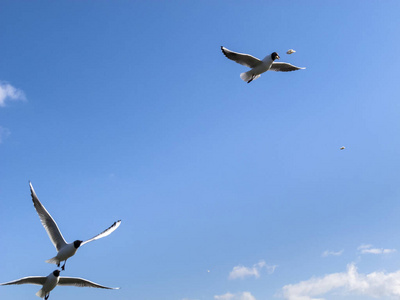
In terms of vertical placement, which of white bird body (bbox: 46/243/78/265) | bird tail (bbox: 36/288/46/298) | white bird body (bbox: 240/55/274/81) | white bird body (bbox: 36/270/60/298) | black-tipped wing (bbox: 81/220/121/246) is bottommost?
bird tail (bbox: 36/288/46/298)

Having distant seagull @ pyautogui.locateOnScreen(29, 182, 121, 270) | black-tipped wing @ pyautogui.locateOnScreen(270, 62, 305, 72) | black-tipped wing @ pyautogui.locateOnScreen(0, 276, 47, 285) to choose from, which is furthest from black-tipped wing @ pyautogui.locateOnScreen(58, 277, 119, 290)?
black-tipped wing @ pyautogui.locateOnScreen(270, 62, 305, 72)

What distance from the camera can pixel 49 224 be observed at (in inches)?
866

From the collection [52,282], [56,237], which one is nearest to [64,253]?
[56,237]

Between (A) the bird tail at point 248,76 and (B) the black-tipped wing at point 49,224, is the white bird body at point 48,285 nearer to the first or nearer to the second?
(B) the black-tipped wing at point 49,224

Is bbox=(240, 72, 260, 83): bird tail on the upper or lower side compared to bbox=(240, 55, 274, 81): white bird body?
lower

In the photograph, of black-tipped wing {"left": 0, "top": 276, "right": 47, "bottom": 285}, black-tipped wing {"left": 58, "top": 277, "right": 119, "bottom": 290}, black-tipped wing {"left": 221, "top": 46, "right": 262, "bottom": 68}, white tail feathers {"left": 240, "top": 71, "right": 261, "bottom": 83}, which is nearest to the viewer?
black-tipped wing {"left": 0, "top": 276, "right": 47, "bottom": 285}

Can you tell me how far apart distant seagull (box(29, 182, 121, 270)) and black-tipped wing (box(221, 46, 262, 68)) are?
1264 centimetres

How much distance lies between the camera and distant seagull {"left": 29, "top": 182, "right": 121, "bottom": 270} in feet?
70.3

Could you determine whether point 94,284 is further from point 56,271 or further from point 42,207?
point 42,207

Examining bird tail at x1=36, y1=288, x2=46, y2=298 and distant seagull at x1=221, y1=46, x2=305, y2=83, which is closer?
bird tail at x1=36, y1=288, x2=46, y2=298

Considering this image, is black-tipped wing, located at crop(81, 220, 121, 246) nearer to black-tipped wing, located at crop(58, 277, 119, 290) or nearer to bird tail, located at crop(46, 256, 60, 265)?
bird tail, located at crop(46, 256, 60, 265)

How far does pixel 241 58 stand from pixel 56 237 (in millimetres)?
14636

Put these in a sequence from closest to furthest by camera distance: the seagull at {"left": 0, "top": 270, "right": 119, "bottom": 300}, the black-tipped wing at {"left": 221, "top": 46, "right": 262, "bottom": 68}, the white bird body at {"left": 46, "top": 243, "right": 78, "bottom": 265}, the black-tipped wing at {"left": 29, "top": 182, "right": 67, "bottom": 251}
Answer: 1. the white bird body at {"left": 46, "top": 243, "right": 78, "bottom": 265}
2. the black-tipped wing at {"left": 29, "top": 182, "right": 67, "bottom": 251}
3. the seagull at {"left": 0, "top": 270, "right": 119, "bottom": 300}
4. the black-tipped wing at {"left": 221, "top": 46, "right": 262, "bottom": 68}

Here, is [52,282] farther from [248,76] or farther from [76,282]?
[248,76]
